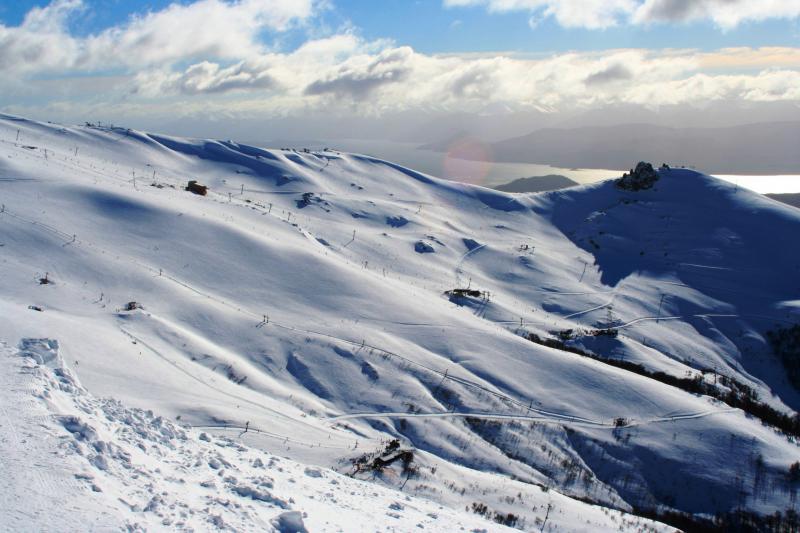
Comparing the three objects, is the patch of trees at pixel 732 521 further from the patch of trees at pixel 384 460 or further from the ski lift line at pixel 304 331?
the patch of trees at pixel 384 460

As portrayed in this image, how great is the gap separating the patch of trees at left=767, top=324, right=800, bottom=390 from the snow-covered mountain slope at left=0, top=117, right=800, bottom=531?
5.04 feet

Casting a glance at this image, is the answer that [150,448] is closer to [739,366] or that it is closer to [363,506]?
[363,506]

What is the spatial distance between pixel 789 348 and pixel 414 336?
54.3 meters

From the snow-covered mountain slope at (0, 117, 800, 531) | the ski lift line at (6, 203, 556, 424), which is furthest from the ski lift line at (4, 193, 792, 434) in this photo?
the snow-covered mountain slope at (0, 117, 800, 531)

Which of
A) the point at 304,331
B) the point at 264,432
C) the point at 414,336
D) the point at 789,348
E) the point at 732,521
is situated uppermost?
the point at 789,348

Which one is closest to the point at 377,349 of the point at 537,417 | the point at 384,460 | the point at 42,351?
the point at 537,417

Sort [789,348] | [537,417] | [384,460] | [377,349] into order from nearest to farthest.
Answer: [384,460]
[537,417]
[377,349]
[789,348]

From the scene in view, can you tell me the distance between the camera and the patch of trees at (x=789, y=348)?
6388 centimetres

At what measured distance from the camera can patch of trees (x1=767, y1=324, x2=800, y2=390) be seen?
63.9m

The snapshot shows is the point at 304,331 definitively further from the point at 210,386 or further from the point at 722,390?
the point at 722,390

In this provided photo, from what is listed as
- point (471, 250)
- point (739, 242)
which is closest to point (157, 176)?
point (471, 250)

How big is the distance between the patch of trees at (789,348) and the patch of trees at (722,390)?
9.37 metres

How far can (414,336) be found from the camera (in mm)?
47156

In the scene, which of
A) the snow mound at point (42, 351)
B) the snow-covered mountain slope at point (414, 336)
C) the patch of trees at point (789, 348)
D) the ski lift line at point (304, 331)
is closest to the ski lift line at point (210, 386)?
the snow-covered mountain slope at point (414, 336)
